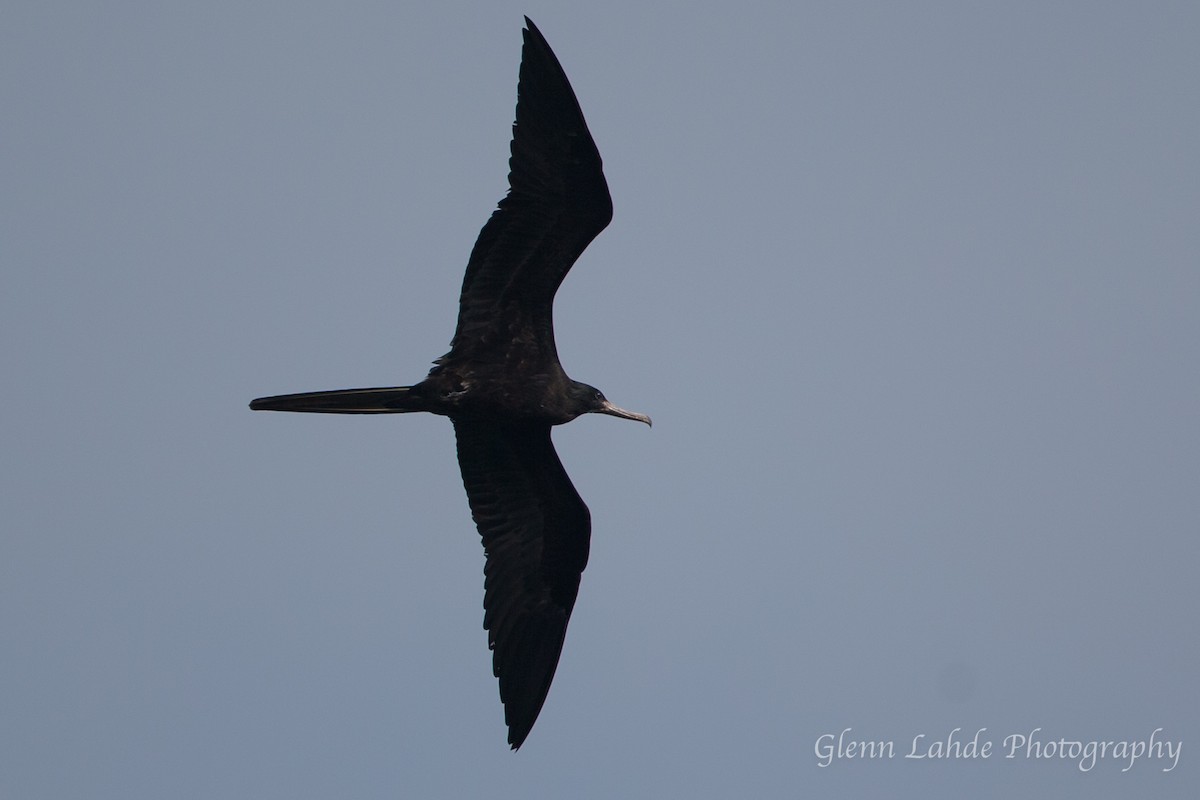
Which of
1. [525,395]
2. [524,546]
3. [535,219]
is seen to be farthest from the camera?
[524,546]

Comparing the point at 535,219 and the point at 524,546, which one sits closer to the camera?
the point at 535,219

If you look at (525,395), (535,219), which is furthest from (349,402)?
(535,219)

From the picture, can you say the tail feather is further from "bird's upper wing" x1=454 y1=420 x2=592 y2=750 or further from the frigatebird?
"bird's upper wing" x1=454 y1=420 x2=592 y2=750

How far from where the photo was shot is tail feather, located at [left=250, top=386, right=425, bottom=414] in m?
11.3

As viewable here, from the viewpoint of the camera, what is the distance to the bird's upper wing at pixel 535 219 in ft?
36.2

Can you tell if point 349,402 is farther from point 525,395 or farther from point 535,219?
point 535,219

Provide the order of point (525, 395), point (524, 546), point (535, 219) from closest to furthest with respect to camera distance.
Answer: point (535, 219), point (525, 395), point (524, 546)

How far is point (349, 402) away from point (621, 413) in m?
2.17

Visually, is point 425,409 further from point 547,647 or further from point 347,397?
point 547,647

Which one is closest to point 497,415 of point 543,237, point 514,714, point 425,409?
point 425,409

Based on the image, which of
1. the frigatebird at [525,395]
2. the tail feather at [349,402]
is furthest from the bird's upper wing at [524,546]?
the tail feather at [349,402]

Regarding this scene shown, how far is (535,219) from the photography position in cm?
1133

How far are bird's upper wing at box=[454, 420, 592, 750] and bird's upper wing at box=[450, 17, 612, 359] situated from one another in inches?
37.6

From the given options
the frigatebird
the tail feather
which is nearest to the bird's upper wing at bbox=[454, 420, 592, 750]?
the frigatebird
